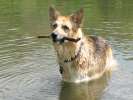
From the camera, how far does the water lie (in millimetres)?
10719

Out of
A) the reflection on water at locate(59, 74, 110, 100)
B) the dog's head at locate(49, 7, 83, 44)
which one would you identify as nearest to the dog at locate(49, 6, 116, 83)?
the dog's head at locate(49, 7, 83, 44)

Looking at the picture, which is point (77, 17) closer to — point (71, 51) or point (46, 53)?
point (71, 51)

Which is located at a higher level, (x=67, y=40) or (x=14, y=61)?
(x=67, y=40)

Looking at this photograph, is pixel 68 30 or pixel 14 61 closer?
pixel 68 30

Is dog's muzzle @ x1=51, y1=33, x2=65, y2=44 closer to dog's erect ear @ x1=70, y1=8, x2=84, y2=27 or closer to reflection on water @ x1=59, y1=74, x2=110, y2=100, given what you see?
dog's erect ear @ x1=70, y1=8, x2=84, y2=27

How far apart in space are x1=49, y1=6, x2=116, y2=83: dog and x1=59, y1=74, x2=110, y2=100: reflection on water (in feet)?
0.62

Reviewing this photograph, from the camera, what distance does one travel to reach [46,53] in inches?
550

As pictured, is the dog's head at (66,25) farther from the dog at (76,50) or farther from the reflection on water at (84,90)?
the reflection on water at (84,90)

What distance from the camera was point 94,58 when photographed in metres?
11.8

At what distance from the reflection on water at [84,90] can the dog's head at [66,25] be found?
1339mm

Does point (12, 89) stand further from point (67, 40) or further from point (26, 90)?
point (67, 40)

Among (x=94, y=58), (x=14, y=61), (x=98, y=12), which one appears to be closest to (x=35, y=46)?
(x=14, y=61)

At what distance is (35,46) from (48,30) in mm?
2605

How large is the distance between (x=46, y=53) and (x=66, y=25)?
11.9ft
